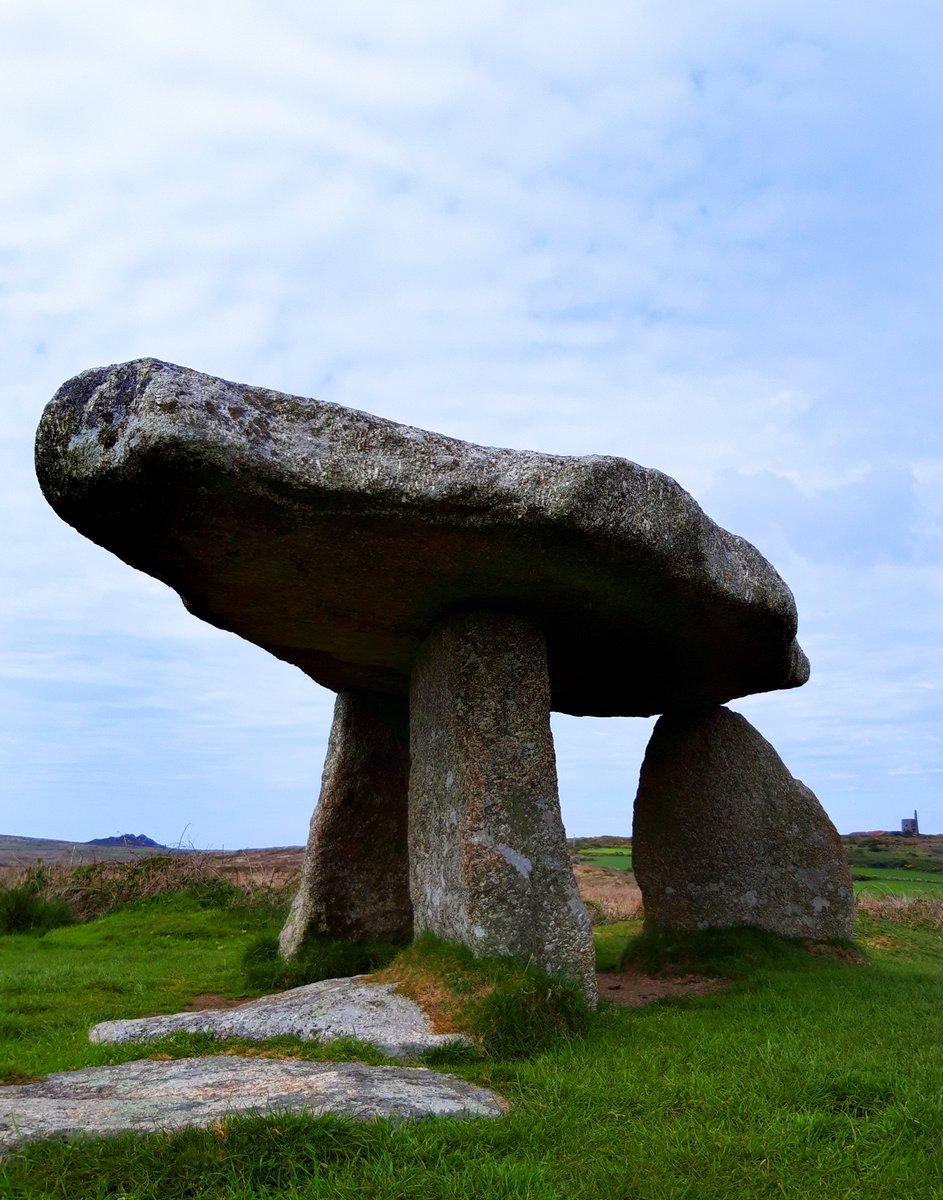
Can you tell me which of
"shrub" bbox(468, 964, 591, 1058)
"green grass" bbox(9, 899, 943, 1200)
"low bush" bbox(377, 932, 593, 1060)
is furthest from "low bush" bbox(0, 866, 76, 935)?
"shrub" bbox(468, 964, 591, 1058)

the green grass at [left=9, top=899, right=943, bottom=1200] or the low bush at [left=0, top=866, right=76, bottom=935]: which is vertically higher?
the green grass at [left=9, top=899, right=943, bottom=1200]

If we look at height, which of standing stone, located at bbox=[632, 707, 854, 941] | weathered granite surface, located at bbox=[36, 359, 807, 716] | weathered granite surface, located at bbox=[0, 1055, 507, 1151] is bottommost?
weathered granite surface, located at bbox=[0, 1055, 507, 1151]

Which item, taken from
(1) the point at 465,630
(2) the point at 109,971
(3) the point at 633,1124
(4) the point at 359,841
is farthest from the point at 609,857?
(3) the point at 633,1124

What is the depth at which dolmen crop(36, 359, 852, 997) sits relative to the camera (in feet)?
19.7

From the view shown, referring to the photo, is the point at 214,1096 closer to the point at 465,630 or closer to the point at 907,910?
the point at 465,630

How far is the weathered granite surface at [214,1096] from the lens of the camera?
165 inches

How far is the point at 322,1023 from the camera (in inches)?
255

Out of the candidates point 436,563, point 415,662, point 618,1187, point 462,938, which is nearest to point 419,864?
point 462,938

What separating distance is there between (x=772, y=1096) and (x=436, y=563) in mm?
3779

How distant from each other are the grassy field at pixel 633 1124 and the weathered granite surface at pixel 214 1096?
0.15 meters

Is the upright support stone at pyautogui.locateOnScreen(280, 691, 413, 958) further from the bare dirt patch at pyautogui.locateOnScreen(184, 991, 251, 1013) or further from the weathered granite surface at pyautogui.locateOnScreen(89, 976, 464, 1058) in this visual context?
the weathered granite surface at pyautogui.locateOnScreen(89, 976, 464, 1058)

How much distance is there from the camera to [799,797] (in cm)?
1059

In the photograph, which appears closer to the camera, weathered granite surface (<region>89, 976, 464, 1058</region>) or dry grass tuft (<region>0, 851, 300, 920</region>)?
weathered granite surface (<region>89, 976, 464, 1058</region>)

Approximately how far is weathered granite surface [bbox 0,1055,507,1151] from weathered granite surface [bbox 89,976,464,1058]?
539 mm
